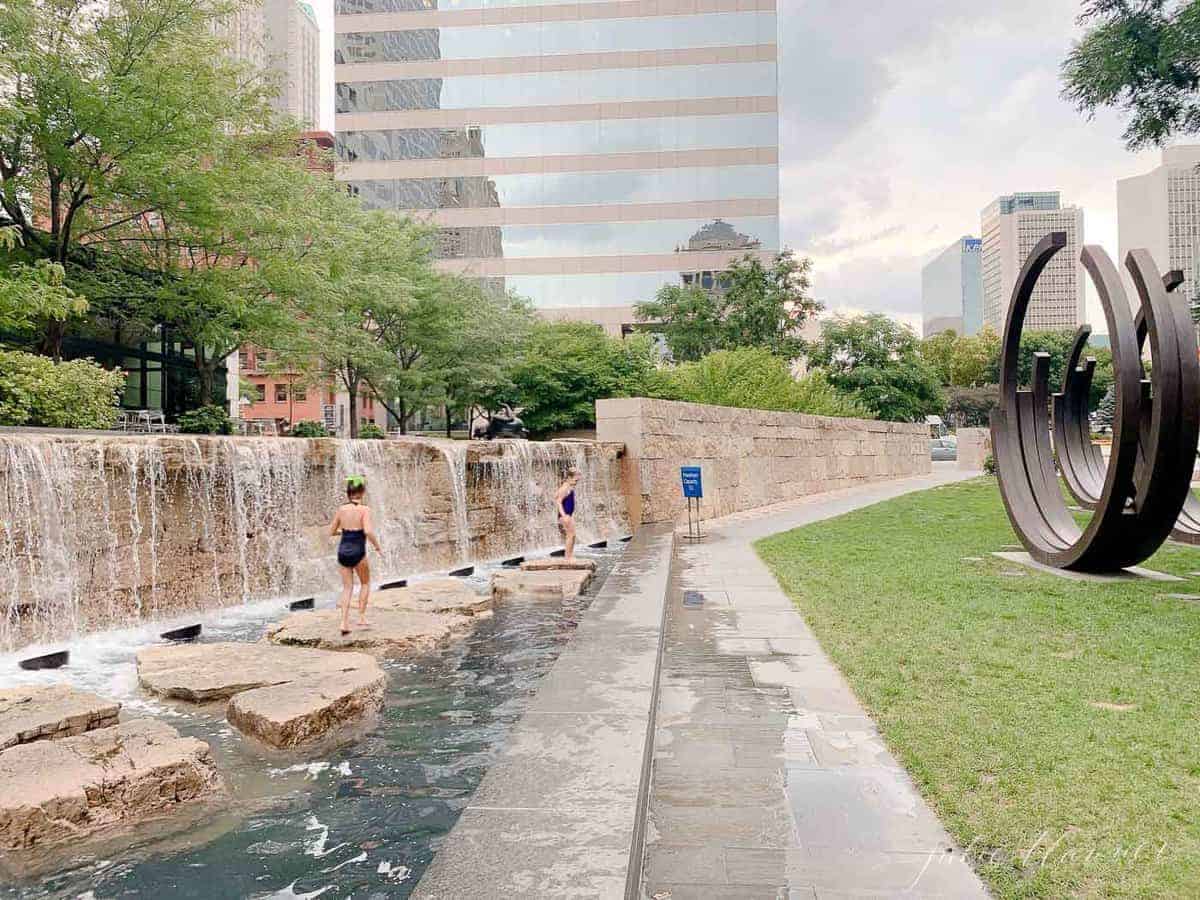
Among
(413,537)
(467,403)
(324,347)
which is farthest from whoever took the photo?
(467,403)

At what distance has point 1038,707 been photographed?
4.82 meters

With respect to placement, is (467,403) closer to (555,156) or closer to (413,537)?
(413,537)

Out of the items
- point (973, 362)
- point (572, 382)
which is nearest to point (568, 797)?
point (572, 382)

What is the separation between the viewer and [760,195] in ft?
151

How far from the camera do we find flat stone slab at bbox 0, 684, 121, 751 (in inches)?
178

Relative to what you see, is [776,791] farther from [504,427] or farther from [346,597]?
[504,427]

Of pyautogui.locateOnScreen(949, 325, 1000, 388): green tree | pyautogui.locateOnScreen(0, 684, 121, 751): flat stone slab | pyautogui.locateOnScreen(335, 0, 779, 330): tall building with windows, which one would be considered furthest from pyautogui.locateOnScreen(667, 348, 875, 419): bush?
pyautogui.locateOnScreen(949, 325, 1000, 388): green tree

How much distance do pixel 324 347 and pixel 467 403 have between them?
612 cm

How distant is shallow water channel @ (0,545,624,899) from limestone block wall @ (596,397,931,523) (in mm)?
10387

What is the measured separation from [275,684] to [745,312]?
3377 centimetres

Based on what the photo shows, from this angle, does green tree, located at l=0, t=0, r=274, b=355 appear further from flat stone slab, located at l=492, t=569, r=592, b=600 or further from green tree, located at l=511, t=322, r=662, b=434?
green tree, located at l=511, t=322, r=662, b=434

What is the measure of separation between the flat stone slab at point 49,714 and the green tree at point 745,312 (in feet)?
108

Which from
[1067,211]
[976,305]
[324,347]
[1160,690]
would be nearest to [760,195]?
[324,347]

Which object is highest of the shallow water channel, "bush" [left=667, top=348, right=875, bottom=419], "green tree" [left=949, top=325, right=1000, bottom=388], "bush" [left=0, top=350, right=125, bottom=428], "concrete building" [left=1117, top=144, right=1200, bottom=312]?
"concrete building" [left=1117, top=144, right=1200, bottom=312]
